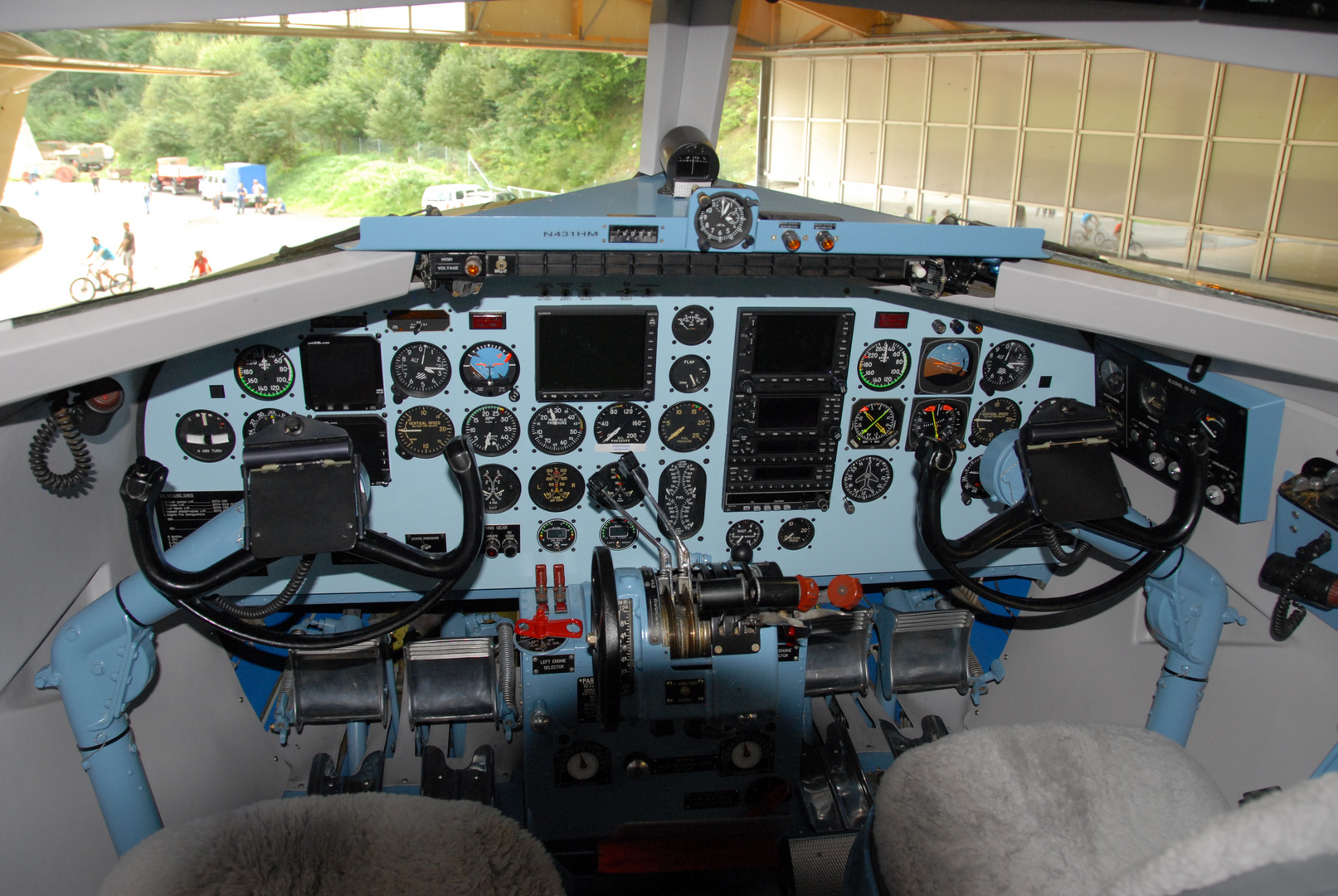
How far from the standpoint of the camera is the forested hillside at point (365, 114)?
6.93 m

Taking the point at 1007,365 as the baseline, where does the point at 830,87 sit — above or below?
above

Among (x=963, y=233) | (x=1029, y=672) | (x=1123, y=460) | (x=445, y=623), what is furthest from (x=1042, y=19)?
(x=445, y=623)

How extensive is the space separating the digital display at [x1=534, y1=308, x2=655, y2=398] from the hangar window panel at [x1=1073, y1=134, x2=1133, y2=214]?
5825 mm

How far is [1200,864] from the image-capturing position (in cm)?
69

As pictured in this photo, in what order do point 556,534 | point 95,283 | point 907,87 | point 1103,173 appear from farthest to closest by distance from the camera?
point 907,87
point 1103,173
point 95,283
point 556,534

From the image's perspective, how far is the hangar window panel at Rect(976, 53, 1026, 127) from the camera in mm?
7672

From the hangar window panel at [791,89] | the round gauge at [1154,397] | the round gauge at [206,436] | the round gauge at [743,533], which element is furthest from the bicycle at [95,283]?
the hangar window panel at [791,89]

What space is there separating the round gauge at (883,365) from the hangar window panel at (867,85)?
657 cm

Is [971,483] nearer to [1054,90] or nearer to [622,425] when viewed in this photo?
[622,425]

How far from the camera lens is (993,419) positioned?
9.88ft

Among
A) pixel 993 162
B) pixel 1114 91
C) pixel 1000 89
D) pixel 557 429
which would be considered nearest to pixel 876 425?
pixel 557 429

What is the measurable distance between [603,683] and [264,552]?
36.8 inches

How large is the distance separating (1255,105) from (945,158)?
2.87 metres

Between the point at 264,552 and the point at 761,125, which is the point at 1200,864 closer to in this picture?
the point at 264,552
